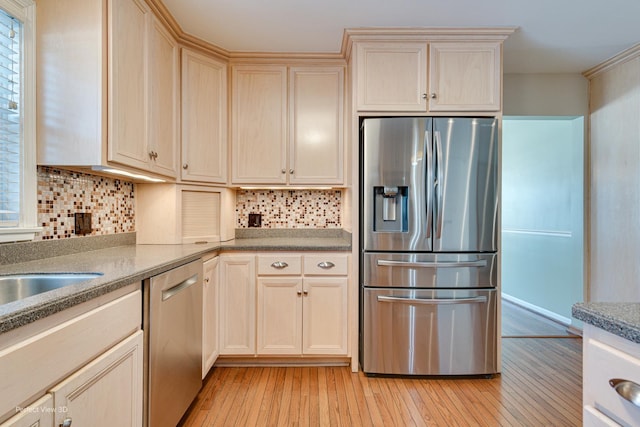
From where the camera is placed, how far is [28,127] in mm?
1504

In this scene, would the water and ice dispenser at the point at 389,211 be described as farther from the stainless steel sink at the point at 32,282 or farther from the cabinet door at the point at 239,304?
the stainless steel sink at the point at 32,282

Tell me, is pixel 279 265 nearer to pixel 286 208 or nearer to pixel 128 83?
pixel 286 208

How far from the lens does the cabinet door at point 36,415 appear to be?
0.73 meters

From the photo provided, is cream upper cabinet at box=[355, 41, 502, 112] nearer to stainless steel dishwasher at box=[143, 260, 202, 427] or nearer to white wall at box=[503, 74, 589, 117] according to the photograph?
white wall at box=[503, 74, 589, 117]

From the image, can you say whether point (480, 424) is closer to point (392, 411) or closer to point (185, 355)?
point (392, 411)

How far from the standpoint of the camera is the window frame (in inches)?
58.6

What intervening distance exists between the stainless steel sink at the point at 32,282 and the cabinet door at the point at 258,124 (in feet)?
4.81

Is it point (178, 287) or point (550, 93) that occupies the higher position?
point (550, 93)

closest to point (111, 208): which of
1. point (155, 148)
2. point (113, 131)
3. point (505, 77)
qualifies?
point (155, 148)

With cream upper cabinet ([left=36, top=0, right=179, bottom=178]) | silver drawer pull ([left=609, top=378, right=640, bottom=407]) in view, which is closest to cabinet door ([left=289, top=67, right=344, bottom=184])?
cream upper cabinet ([left=36, top=0, right=179, bottom=178])

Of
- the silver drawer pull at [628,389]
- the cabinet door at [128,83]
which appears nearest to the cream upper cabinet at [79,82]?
the cabinet door at [128,83]

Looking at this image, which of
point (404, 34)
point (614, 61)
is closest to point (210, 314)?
point (404, 34)

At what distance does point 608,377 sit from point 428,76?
2021 mm

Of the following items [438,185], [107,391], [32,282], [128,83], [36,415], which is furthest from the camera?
[438,185]
